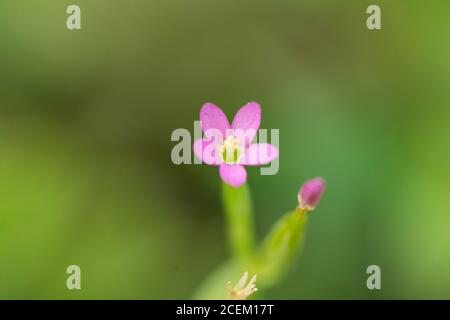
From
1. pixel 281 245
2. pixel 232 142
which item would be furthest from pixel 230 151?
pixel 281 245

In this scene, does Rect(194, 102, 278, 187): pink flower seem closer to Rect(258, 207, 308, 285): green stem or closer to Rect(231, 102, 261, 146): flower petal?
Rect(231, 102, 261, 146): flower petal

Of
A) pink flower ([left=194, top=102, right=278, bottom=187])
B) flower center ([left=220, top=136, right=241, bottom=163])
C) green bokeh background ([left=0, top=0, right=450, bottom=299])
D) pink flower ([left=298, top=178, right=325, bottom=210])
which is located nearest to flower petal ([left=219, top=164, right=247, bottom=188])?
pink flower ([left=194, top=102, right=278, bottom=187])

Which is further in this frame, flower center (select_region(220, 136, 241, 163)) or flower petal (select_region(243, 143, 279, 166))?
flower center (select_region(220, 136, 241, 163))

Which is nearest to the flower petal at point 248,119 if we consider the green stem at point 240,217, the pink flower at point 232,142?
the pink flower at point 232,142

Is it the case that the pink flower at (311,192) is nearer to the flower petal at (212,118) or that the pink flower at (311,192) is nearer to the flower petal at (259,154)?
the flower petal at (259,154)
